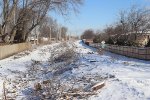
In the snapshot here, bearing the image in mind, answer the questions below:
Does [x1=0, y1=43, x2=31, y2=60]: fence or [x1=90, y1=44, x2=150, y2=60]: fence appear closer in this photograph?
[x1=90, y1=44, x2=150, y2=60]: fence

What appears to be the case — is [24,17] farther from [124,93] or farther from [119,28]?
[124,93]

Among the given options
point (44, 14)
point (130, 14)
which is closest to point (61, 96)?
point (44, 14)

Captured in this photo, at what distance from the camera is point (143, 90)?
44.0 ft

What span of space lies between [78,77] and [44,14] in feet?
152

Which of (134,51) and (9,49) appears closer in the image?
(134,51)

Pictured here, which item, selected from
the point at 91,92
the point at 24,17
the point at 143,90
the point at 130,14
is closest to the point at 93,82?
the point at 91,92

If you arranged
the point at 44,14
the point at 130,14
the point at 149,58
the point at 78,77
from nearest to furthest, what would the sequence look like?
the point at 78,77 → the point at 149,58 → the point at 44,14 → the point at 130,14

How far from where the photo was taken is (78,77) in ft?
55.9

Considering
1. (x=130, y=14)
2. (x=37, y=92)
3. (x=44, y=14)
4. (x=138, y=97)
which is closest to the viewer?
(x=138, y=97)

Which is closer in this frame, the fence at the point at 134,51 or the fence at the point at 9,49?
the fence at the point at 134,51

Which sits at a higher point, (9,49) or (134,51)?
(9,49)

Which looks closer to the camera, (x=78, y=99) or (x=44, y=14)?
(x=78, y=99)

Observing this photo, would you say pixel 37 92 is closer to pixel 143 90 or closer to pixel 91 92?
pixel 91 92

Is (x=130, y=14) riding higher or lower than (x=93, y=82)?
higher
